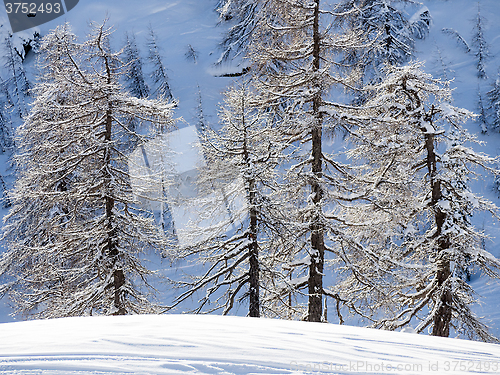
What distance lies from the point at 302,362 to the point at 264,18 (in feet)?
29.6

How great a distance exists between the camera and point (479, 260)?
896cm

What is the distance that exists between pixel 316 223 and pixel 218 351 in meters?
6.48

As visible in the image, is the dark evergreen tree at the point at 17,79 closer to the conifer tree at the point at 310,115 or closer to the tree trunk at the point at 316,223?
the conifer tree at the point at 310,115

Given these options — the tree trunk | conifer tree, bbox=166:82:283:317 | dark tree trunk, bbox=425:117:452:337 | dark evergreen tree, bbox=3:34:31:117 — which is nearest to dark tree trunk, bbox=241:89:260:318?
conifer tree, bbox=166:82:283:317

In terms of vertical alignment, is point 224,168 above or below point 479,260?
above

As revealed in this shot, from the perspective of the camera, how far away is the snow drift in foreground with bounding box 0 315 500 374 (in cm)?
236

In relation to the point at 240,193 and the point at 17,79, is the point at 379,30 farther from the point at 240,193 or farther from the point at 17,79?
the point at 17,79

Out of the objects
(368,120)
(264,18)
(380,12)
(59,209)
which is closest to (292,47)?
(264,18)

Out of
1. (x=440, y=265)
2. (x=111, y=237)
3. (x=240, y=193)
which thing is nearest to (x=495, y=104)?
(x=440, y=265)

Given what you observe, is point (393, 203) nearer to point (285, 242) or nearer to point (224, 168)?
point (285, 242)

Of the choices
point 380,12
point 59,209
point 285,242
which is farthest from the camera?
point 380,12

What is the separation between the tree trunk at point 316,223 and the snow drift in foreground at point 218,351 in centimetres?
528

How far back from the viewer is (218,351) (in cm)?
269

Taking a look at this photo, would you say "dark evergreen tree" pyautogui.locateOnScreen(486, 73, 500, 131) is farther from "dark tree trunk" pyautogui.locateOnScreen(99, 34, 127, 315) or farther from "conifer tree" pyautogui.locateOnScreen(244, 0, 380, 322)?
"dark tree trunk" pyautogui.locateOnScreen(99, 34, 127, 315)
